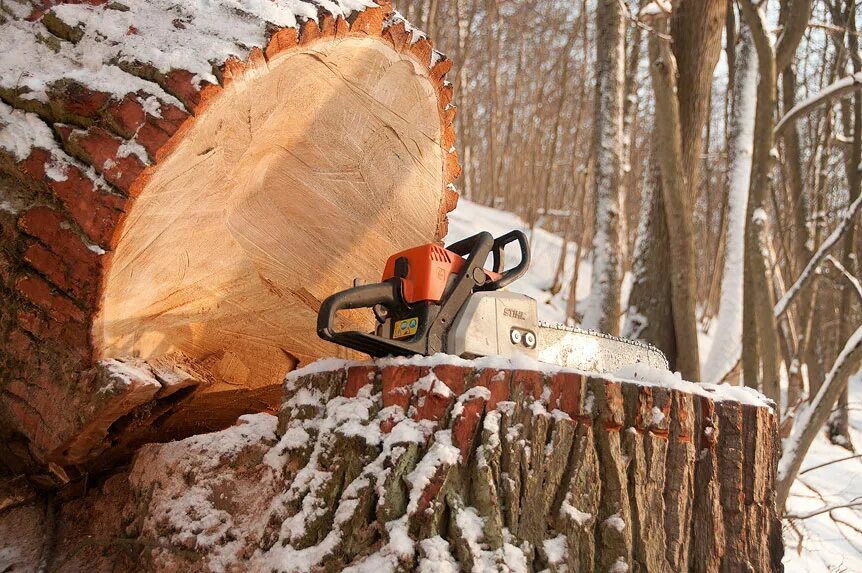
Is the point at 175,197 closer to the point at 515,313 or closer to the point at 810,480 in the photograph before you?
the point at 515,313

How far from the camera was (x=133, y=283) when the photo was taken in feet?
6.09

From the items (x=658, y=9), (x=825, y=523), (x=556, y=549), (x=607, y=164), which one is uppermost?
(x=658, y=9)

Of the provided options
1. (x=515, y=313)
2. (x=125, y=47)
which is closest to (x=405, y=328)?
(x=515, y=313)

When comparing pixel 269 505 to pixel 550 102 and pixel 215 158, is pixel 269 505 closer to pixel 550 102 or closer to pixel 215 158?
pixel 215 158

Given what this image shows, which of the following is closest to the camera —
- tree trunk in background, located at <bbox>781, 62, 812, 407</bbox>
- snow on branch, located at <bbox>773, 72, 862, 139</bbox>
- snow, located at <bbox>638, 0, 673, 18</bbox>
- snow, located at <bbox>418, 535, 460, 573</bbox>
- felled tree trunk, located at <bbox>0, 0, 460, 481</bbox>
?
snow, located at <bbox>418, 535, 460, 573</bbox>

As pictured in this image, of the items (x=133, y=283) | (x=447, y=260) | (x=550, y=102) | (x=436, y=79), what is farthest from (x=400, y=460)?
(x=550, y=102)

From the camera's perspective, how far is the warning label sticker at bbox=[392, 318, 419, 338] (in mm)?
1712

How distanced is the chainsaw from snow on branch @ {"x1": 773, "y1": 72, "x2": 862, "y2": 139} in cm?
309

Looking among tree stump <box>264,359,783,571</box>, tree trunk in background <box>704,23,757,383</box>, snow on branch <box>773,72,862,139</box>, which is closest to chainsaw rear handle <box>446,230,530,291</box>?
tree stump <box>264,359,783,571</box>

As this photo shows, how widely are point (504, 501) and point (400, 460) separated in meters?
0.23

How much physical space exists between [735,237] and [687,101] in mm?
1059

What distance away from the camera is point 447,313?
1.75 metres

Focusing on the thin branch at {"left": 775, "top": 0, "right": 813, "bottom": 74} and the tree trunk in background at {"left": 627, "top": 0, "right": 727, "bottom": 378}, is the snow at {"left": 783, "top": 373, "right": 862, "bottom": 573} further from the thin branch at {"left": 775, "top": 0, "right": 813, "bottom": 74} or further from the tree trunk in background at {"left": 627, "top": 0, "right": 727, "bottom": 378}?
the thin branch at {"left": 775, "top": 0, "right": 813, "bottom": 74}

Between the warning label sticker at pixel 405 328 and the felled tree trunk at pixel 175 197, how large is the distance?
2.06 feet
